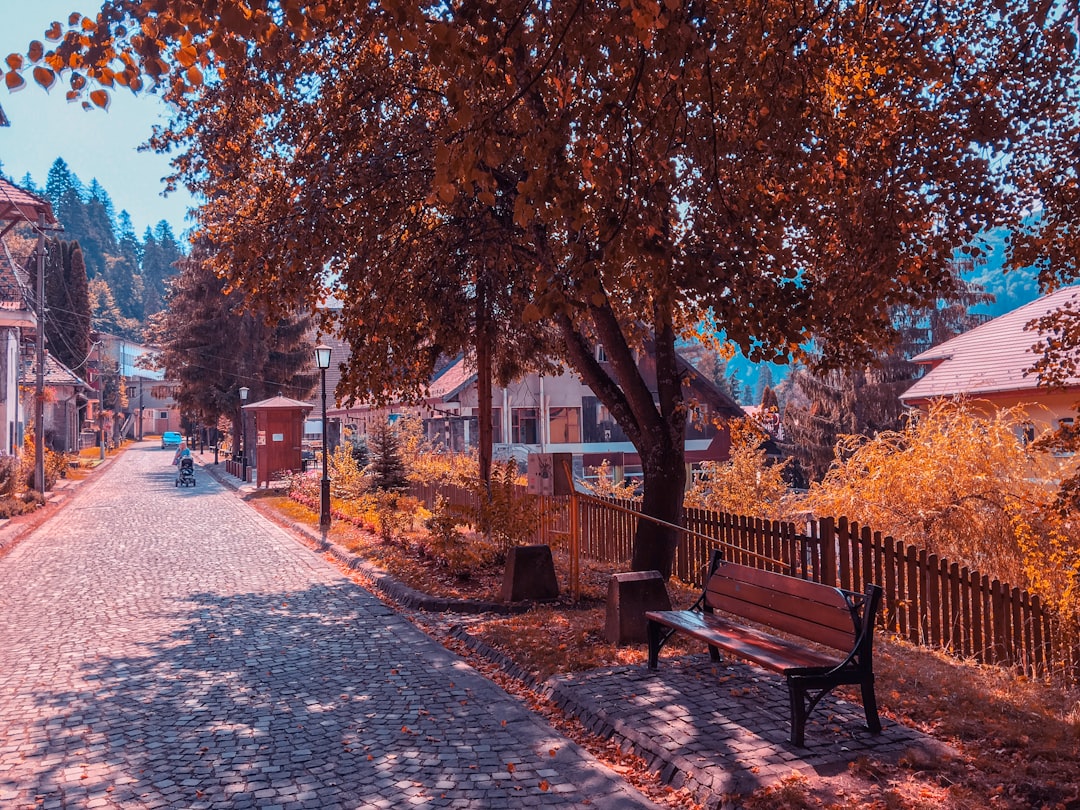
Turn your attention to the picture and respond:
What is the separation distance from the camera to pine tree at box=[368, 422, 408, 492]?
22.2m

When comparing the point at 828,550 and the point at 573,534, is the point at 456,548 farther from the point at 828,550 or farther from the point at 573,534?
the point at 828,550

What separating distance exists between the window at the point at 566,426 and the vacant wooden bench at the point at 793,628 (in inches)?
1291

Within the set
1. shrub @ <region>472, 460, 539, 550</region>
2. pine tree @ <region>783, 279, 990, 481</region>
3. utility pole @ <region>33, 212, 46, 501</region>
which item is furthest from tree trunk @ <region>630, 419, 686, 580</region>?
pine tree @ <region>783, 279, 990, 481</region>

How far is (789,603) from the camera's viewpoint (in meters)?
6.20

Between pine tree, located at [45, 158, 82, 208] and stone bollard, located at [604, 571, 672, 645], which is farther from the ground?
pine tree, located at [45, 158, 82, 208]

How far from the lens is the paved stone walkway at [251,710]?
16.7 ft

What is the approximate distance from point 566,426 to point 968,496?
1175 inches

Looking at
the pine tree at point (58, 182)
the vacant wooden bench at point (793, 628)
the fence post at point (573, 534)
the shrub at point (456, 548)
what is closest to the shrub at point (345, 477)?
the shrub at point (456, 548)

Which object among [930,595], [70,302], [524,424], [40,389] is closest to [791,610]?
[930,595]

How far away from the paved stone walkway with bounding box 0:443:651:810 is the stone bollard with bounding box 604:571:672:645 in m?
1.37

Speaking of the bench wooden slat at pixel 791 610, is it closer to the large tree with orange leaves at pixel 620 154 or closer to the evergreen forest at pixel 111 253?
the large tree with orange leaves at pixel 620 154

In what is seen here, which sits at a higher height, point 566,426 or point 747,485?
point 566,426

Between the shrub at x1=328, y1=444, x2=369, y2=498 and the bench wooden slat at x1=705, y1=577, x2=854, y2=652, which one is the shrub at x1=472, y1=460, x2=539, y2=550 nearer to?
the bench wooden slat at x1=705, y1=577, x2=854, y2=652

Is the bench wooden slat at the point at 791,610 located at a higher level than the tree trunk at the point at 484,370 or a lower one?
lower
